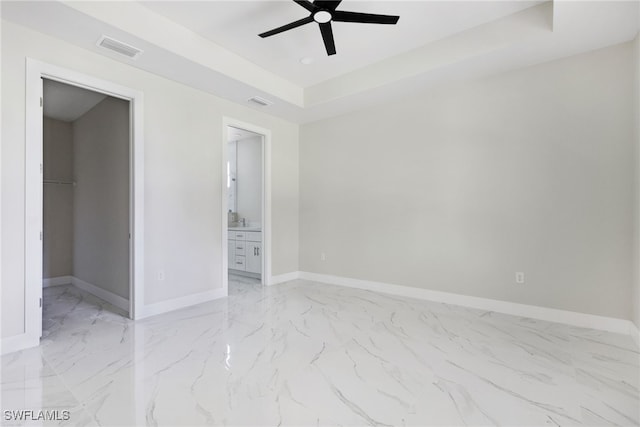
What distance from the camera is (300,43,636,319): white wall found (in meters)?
3.07

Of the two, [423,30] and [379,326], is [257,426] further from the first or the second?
[423,30]

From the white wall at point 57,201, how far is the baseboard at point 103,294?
1.35 ft

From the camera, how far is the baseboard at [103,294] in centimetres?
385

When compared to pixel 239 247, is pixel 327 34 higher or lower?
higher

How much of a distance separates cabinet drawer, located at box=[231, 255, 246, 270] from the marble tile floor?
83.2 inches

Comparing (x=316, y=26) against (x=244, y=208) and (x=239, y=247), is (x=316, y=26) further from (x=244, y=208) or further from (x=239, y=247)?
(x=244, y=208)

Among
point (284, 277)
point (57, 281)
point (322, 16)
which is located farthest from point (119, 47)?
point (57, 281)

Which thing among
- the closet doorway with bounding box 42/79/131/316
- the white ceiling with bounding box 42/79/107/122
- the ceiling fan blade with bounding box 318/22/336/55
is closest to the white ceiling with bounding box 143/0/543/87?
the ceiling fan blade with bounding box 318/22/336/55

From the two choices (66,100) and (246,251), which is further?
(246,251)

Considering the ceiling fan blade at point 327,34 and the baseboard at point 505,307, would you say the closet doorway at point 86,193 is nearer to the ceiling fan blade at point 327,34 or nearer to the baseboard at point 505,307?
the ceiling fan blade at point 327,34

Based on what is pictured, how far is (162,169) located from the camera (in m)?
3.72

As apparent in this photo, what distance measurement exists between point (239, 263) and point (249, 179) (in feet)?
6.13

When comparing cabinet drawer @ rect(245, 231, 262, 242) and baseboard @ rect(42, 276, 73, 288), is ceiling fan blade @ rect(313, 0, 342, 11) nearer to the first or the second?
cabinet drawer @ rect(245, 231, 262, 242)

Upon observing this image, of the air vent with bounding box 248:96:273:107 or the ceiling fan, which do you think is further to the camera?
the air vent with bounding box 248:96:273:107
